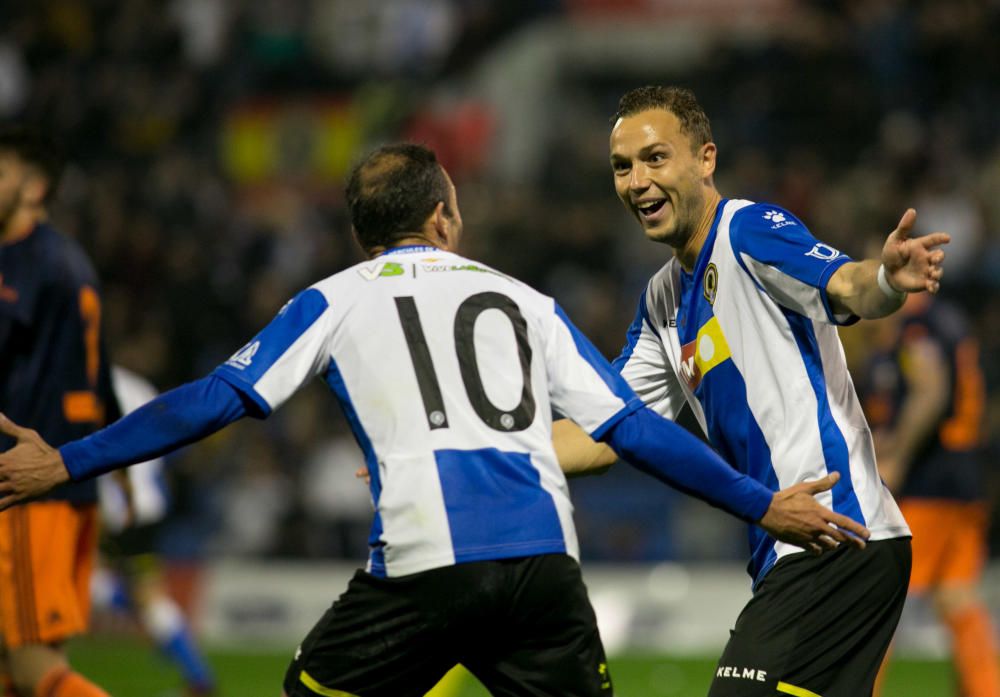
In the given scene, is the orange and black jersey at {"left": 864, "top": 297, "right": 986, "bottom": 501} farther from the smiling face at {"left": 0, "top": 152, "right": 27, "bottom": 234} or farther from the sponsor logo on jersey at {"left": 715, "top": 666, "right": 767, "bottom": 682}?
the smiling face at {"left": 0, "top": 152, "right": 27, "bottom": 234}

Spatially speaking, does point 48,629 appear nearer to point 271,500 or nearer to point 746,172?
point 271,500

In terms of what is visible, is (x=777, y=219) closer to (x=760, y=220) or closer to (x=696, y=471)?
(x=760, y=220)

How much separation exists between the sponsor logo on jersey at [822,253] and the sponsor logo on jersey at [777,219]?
0.46 feet

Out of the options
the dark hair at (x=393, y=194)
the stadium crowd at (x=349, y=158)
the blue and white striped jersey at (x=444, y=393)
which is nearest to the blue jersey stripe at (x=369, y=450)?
the blue and white striped jersey at (x=444, y=393)

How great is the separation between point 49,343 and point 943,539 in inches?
186

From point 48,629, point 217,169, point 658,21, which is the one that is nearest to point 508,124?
point 658,21

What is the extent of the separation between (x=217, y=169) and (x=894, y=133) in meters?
7.90

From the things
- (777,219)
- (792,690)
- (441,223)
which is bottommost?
(792,690)

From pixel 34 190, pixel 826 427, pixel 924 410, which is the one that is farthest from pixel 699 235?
pixel 924 410

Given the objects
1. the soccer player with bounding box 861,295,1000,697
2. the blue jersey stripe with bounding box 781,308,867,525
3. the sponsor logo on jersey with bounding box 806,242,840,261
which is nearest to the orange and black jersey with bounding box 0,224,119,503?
the blue jersey stripe with bounding box 781,308,867,525

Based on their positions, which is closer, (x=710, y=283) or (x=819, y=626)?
(x=819, y=626)

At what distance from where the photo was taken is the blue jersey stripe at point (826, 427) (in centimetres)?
406

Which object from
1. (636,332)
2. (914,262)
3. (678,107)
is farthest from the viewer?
(636,332)

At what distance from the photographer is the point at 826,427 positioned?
4090 mm
